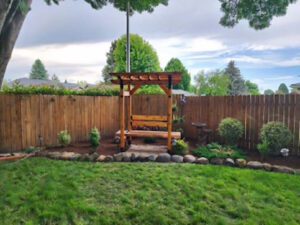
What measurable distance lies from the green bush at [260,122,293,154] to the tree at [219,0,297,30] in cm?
325

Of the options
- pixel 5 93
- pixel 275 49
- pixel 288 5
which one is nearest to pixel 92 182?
pixel 5 93

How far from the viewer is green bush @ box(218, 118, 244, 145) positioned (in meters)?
6.78

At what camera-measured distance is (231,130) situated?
22.3 feet

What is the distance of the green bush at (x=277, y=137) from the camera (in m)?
5.71

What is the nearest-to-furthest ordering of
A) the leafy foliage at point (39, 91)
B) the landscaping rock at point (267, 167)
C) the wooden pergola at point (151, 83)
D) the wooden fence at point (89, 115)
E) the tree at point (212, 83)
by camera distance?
the landscaping rock at point (267, 167) < the wooden pergola at point (151, 83) < the wooden fence at point (89, 115) < the leafy foliage at point (39, 91) < the tree at point (212, 83)

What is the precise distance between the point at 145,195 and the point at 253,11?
6.16 m

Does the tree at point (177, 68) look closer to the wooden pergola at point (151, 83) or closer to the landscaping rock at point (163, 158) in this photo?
the wooden pergola at point (151, 83)

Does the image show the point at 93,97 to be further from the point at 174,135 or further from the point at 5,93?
the point at 174,135

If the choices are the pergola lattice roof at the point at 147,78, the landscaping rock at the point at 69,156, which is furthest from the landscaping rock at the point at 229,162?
the landscaping rock at the point at 69,156

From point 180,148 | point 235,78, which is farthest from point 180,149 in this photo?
point 235,78

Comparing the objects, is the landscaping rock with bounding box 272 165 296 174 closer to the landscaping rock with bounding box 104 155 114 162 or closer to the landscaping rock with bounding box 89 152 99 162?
the landscaping rock with bounding box 104 155 114 162

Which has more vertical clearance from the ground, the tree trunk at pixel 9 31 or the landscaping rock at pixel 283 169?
the tree trunk at pixel 9 31

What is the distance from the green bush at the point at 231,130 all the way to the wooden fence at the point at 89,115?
37cm

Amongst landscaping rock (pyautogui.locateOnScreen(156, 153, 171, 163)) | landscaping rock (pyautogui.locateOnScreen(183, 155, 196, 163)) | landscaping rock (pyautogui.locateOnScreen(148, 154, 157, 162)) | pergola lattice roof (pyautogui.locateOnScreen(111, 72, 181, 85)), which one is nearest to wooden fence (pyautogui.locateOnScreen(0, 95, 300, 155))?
pergola lattice roof (pyautogui.locateOnScreen(111, 72, 181, 85))
